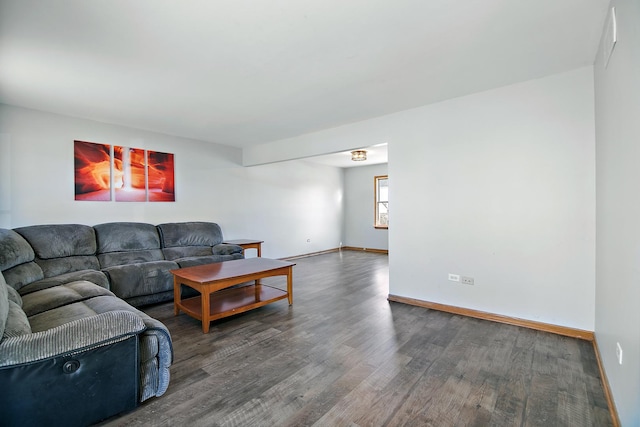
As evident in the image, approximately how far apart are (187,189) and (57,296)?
301cm

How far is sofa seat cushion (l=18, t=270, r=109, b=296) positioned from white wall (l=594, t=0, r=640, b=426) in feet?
13.4

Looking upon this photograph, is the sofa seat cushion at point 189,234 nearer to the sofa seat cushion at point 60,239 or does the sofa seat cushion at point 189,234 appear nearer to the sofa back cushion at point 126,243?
the sofa back cushion at point 126,243

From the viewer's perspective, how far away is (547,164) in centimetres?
276

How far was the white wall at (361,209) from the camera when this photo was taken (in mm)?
8000

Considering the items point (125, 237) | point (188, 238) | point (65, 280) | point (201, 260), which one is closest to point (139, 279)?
point (65, 280)

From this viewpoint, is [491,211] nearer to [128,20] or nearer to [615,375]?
[615,375]

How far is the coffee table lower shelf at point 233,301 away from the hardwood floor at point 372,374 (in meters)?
0.14

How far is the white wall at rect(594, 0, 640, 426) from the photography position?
1280 millimetres

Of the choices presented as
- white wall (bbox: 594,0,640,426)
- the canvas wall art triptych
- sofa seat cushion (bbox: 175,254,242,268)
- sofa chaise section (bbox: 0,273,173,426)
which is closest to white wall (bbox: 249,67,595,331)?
white wall (bbox: 594,0,640,426)

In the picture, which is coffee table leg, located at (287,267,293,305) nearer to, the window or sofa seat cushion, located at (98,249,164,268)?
sofa seat cushion, located at (98,249,164,268)

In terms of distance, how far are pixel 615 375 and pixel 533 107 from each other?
2281mm

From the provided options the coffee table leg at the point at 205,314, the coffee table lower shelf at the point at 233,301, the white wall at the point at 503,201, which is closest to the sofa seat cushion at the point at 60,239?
the coffee table lower shelf at the point at 233,301

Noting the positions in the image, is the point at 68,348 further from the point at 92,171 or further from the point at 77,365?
the point at 92,171

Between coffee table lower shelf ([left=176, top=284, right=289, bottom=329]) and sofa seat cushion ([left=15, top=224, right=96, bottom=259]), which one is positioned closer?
coffee table lower shelf ([left=176, top=284, right=289, bottom=329])
